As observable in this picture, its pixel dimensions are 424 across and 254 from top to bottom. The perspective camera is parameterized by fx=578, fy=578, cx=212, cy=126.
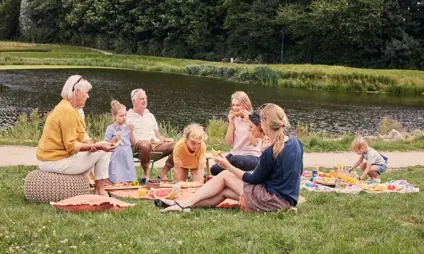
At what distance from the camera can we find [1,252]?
15.7ft

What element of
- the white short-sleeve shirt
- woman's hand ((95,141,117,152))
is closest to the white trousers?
woman's hand ((95,141,117,152))

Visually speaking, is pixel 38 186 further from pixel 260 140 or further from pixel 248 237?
pixel 260 140

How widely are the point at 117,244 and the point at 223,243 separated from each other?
3.04 ft

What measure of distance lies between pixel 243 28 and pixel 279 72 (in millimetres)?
16736

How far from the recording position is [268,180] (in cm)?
651

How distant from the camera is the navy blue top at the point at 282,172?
246 inches

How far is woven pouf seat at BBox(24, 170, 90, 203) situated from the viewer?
22.4ft

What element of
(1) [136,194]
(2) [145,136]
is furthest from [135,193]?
(2) [145,136]

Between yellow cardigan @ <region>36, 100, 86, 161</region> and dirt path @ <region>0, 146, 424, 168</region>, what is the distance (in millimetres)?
4213

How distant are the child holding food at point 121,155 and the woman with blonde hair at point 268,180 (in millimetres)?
2248

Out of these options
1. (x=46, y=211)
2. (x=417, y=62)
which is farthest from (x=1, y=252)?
(x=417, y=62)

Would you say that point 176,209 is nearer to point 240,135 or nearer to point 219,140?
point 240,135

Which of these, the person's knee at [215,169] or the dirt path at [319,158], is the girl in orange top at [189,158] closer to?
the person's knee at [215,169]

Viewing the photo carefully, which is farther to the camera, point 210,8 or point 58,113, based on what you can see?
point 210,8
